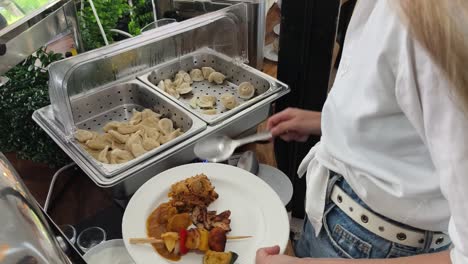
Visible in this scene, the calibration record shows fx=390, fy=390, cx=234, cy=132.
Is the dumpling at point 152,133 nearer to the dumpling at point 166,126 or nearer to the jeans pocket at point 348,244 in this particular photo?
the dumpling at point 166,126

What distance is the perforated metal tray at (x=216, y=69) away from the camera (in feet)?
3.30

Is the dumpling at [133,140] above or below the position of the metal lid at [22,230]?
below

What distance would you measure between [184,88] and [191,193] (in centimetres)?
40

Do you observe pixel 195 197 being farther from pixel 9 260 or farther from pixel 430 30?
pixel 430 30

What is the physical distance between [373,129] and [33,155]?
71 cm

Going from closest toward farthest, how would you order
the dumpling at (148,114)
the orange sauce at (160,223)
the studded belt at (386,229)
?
the studded belt at (386,229), the orange sauce at (160,223), the dumpling at (148,114)

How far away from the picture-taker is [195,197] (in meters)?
0.72

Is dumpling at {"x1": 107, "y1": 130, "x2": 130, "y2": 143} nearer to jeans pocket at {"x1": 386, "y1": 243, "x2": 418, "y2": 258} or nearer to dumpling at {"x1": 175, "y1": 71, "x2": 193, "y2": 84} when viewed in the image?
dumpling at {"x1": 175, "y1": 71, "x2": 193, "y2": 84}

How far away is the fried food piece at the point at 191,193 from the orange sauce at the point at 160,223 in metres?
0.02

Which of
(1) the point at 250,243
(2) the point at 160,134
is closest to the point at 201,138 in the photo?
(2) the point at 160,134

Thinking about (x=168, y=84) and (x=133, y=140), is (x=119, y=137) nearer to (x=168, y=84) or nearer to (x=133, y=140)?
(x=133, y=140)

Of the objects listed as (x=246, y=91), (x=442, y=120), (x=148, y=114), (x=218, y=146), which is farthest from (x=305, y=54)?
(x=442, y=120)

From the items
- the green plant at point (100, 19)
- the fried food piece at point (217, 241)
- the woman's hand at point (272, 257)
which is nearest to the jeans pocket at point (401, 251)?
the woman's hand at point (272, 257)

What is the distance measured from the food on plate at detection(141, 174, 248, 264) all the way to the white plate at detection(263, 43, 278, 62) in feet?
2.07
